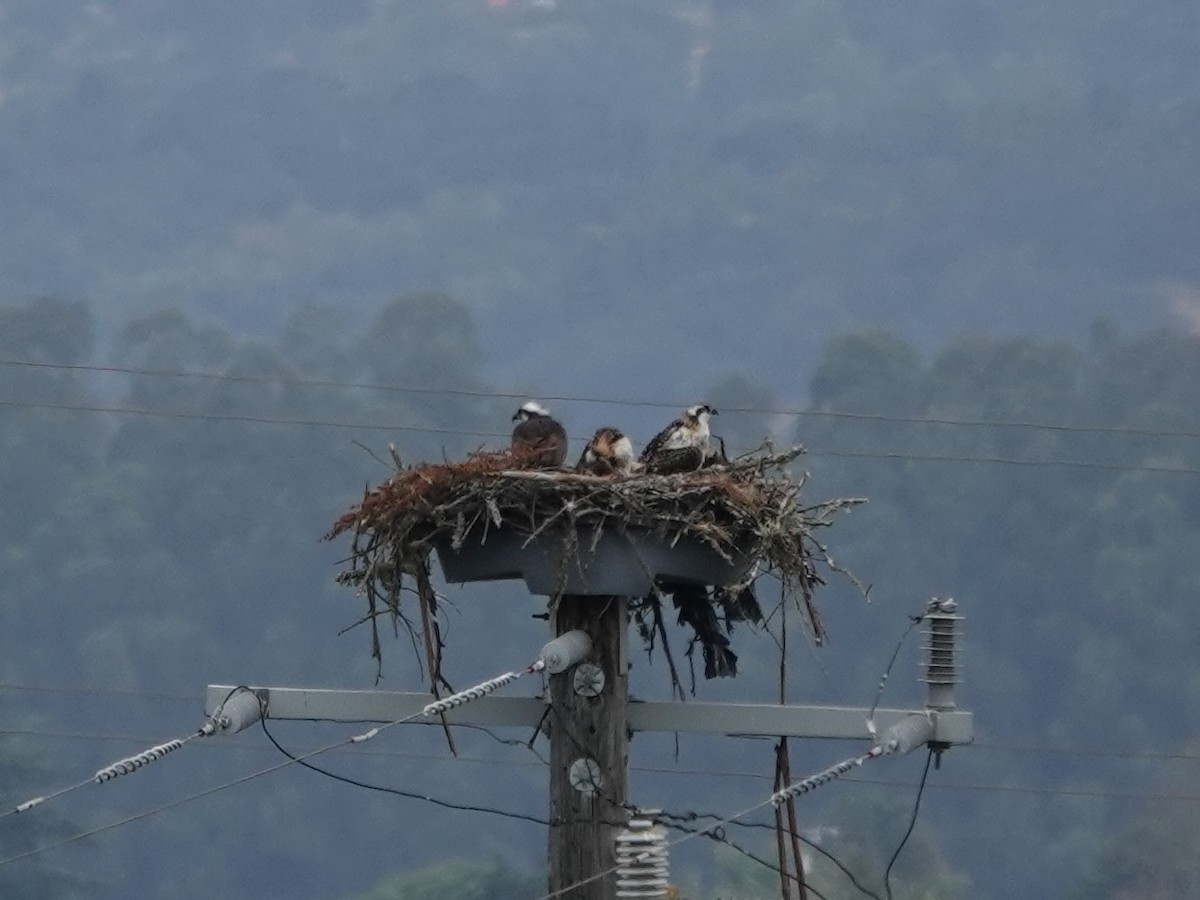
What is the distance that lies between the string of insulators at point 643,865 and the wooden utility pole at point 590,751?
0.47m

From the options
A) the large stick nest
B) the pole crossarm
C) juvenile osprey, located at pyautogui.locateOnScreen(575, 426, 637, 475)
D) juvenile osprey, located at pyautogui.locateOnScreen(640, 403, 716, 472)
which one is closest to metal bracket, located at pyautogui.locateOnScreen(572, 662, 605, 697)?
the pole crossarm

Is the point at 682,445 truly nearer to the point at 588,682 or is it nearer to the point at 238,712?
the point at 588,682

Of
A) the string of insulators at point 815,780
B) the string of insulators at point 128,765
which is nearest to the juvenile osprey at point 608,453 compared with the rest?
the string of insulators at point 815,780

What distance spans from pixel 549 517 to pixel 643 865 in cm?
149

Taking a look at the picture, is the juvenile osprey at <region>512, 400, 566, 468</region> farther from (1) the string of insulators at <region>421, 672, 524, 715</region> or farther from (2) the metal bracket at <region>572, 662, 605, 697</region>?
(1) the string of insulators at <region>421, 672, 524, 715</region>

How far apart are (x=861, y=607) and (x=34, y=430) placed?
24386 mm

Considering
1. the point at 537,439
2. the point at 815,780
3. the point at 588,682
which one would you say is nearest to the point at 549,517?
the point at 588,682

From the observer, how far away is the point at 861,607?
55.8 m

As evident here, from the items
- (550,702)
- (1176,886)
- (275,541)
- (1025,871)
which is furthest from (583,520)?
(275,541)

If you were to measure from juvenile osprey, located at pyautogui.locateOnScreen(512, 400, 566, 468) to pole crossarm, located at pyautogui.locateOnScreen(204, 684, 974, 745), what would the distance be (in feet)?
3.78

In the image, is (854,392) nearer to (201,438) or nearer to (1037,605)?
(1037,605)

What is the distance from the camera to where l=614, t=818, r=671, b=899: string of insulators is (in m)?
8.28

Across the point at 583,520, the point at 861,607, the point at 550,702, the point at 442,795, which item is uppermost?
the point at 861,607

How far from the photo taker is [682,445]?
39.6 feet
